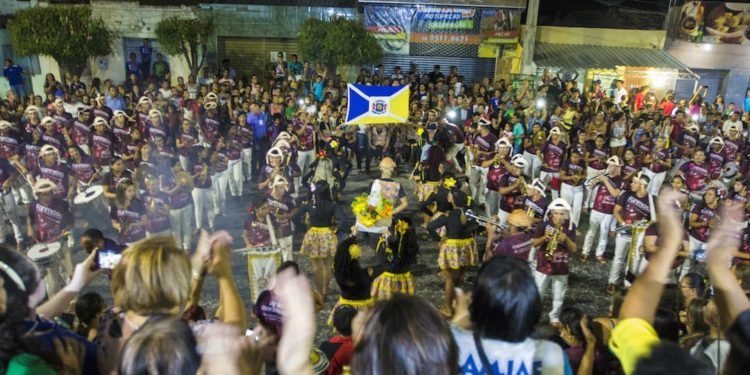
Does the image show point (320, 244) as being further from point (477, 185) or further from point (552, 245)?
point (477, 185)

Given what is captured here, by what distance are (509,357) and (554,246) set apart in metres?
4.62

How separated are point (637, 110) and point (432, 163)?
13.0m

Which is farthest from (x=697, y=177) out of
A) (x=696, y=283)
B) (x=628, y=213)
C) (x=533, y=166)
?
(x=696, y=283)

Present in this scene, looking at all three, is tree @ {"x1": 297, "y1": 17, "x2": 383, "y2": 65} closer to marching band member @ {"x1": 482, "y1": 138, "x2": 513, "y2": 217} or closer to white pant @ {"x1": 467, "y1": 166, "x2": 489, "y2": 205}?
white pant @ {"x1": 467, "y1": 166, "x2": 489, "y2": 205}

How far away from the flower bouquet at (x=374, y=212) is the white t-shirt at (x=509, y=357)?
5.61 meters

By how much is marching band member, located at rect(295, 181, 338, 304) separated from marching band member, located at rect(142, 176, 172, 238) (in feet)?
6.65

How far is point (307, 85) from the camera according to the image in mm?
18984

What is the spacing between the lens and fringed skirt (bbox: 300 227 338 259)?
7.39 m

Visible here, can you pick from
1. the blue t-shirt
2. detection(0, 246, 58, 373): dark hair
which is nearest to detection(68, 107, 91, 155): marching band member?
the blue t-shirt

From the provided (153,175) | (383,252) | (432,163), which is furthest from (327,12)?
(383,252)

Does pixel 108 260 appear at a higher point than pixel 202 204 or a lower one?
higher

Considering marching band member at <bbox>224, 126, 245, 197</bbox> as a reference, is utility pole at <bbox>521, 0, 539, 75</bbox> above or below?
above

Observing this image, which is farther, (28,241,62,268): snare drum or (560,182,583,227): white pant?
(560,182,583,227): white pant

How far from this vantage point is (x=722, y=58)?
2347 cm
